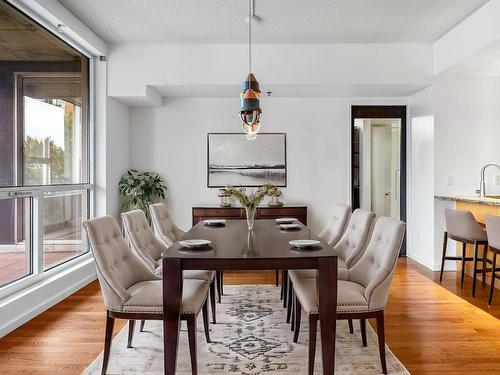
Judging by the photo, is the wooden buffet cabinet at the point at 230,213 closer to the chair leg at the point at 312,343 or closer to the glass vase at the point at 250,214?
the glass vase at the point at 250,214

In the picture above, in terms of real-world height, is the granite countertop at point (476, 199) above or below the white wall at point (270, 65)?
below

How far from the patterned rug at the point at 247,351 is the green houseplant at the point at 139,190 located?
2280 millimetres

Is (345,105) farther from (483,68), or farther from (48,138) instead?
(48,138)

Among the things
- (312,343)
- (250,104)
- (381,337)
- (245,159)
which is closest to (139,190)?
(245,159)

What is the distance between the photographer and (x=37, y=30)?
11.9ft

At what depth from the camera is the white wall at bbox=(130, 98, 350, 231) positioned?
5.60 metres

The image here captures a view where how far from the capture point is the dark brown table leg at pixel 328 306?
6.91 feet

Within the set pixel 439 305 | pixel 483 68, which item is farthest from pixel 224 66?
pixel 439 305

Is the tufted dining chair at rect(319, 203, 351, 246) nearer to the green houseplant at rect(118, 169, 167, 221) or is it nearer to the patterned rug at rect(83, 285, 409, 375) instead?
the patterned rug at rect(83, 285, 409, 375)

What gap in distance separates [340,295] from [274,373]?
624 millimetres

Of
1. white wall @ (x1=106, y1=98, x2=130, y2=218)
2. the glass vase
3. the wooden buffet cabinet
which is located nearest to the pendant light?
the glass vase

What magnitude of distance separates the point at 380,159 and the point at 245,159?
7.64ft

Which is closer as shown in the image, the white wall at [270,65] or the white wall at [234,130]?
the white wall at [270,65]

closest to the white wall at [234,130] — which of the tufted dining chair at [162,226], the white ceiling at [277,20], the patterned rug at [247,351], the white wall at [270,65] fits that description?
the white wall at [270,65]
